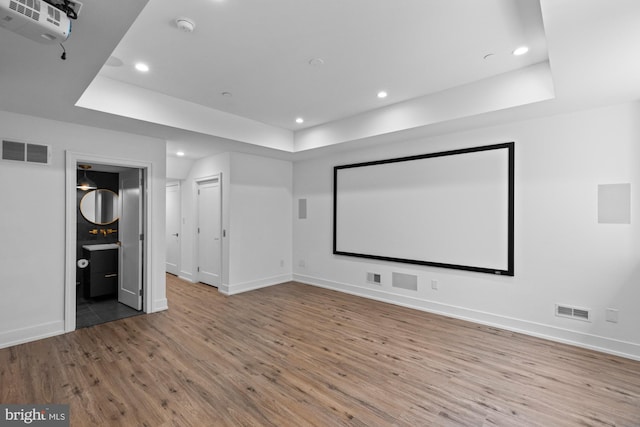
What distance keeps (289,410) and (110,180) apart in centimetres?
561

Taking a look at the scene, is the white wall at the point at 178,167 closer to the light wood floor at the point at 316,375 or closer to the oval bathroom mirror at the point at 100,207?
the oval bathroom mirror at the point at 100,207

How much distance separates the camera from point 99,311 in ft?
14.8

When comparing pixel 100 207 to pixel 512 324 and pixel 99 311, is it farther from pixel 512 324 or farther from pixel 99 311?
→ pixel 512 324

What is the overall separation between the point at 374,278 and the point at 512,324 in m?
2.03

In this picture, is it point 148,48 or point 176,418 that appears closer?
point 176,418

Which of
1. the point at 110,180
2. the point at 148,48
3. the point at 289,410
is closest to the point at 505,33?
the point at 148,48

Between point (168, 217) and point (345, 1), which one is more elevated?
point (345, 1)

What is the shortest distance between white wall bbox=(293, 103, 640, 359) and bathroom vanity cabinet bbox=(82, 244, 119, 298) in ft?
17.2

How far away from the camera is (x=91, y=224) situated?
5.61 metres

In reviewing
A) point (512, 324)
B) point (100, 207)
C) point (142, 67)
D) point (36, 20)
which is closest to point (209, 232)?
point (100, 207)

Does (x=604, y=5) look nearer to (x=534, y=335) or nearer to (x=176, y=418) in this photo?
(x=534, y=335)

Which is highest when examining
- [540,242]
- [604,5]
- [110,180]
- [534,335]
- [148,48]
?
[148,48]

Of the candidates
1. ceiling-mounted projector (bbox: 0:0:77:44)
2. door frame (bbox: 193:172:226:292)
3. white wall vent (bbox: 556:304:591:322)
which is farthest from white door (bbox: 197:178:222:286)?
white wall vent (bbox: 556:304:591:322)

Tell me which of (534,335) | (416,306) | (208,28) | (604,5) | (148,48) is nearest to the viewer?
(604,5)
